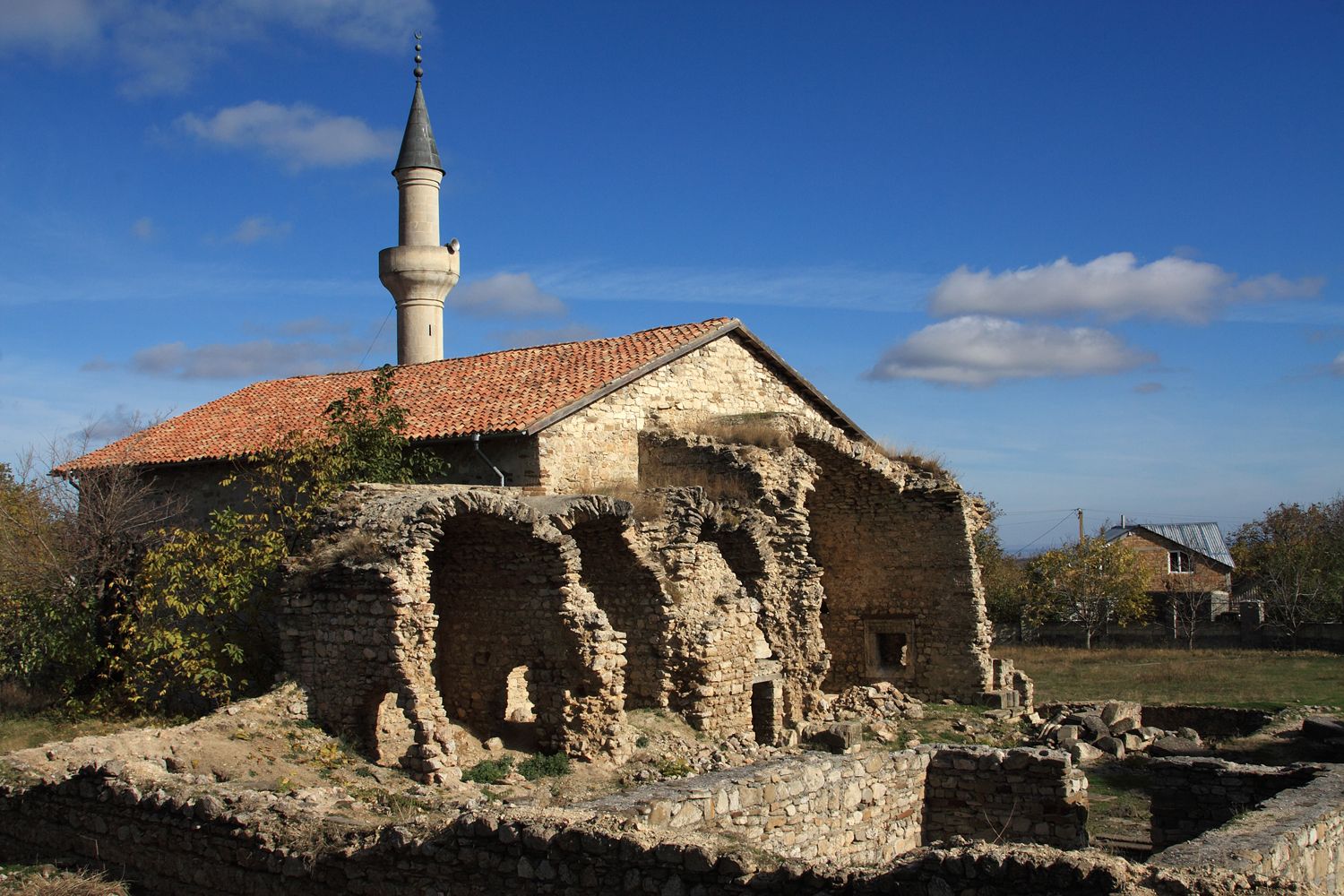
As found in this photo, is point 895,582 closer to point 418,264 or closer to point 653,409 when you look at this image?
point 653,409

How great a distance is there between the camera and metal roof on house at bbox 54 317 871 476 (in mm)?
18641

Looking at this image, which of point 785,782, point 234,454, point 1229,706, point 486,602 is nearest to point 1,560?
point 234,454

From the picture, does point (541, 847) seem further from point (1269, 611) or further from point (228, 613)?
point (1269, 611)

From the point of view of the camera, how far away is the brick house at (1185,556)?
Result: 48094 mm

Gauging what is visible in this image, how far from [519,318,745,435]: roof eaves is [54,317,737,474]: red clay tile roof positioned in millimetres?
21

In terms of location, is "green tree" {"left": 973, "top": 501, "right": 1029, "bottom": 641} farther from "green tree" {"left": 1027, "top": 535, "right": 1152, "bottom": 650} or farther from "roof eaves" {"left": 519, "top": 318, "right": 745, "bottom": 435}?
"roof eaves" {"left": 519, "top": 318, "right": 745, "bottom": 435}

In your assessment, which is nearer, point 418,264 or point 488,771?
point 488,771

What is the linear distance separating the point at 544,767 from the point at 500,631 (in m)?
2.24

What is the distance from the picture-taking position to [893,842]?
10.8 meters

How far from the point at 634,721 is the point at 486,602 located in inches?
97.8

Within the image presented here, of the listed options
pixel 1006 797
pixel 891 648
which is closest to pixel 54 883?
pixel 1006 797

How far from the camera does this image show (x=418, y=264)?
2881 centimetres

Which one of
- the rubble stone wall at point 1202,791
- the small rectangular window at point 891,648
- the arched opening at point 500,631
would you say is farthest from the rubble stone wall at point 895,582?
the rubble stone wall at point 1202,791

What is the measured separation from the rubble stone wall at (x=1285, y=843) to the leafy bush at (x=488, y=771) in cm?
758
